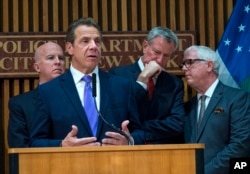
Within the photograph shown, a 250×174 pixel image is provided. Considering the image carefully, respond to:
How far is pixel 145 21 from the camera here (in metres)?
5.59

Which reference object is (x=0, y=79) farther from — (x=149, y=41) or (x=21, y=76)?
(x=149, y=41)

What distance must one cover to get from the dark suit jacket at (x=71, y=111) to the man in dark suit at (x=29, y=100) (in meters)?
0.49

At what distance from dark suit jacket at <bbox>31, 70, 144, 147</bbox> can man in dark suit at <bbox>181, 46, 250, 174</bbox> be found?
946 mm

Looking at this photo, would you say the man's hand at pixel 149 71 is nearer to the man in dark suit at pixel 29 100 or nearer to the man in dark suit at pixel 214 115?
the man in dark suit at pixel 214 115

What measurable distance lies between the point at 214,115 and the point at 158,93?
15.4 inches

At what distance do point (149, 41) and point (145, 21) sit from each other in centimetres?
79

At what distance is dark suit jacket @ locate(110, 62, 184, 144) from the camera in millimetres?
4586

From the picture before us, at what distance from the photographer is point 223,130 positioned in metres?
4.66

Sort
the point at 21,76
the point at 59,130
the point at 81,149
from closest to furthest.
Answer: the point at 81,149 → the point at 59,130 → the point at 21,76

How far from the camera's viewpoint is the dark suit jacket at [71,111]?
12.0ft

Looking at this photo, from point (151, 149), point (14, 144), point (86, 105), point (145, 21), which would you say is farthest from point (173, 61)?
point (151, 149)

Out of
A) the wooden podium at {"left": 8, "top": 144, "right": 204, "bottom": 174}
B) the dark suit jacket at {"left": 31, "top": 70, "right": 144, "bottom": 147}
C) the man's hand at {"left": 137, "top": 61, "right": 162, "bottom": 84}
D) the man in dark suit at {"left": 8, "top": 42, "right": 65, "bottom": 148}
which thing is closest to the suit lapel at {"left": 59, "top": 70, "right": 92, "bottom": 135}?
the dark suit jacket at {"left": 31, "top": 70, "right": 144, "bottom": 147}

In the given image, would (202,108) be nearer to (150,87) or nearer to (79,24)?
(150,87)

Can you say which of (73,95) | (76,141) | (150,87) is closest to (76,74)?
(73,95)
